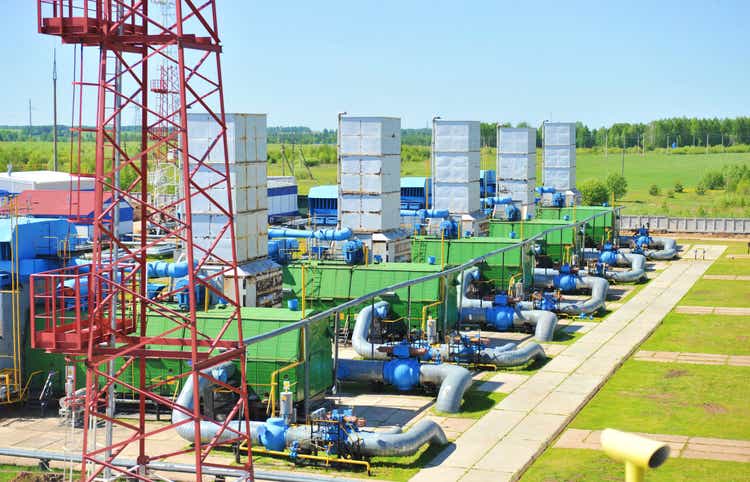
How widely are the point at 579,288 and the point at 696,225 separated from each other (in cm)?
4026

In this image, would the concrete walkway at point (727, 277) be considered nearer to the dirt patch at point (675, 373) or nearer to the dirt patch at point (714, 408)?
the dirt patch at point (675, 373)

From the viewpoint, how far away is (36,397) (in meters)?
34.8

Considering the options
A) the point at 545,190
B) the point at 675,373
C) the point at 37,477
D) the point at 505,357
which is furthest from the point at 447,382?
the point at 545,190

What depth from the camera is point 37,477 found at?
27625 mm

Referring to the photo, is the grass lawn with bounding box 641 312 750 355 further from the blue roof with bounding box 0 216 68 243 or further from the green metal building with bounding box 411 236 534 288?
the blue roof with bounding box 0 216 68 243

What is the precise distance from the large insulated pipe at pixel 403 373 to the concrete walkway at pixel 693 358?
1113 centimetres

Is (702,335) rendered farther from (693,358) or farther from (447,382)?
(447,382)

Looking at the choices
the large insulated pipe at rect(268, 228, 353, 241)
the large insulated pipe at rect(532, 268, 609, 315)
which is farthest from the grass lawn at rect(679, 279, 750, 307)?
the large insulated pipe at rect(268, 228, 353, 241)

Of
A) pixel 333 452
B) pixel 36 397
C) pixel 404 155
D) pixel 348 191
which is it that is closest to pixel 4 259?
pixel 36 397

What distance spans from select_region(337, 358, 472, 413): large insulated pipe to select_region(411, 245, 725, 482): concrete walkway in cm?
160

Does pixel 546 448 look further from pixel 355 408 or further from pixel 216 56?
pixel 216 56

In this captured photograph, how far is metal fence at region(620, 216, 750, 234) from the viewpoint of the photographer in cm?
9256

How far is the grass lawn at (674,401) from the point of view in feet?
107

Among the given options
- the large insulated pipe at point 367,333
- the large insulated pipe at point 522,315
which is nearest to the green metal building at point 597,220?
the large insulated pipe at point 522,315
